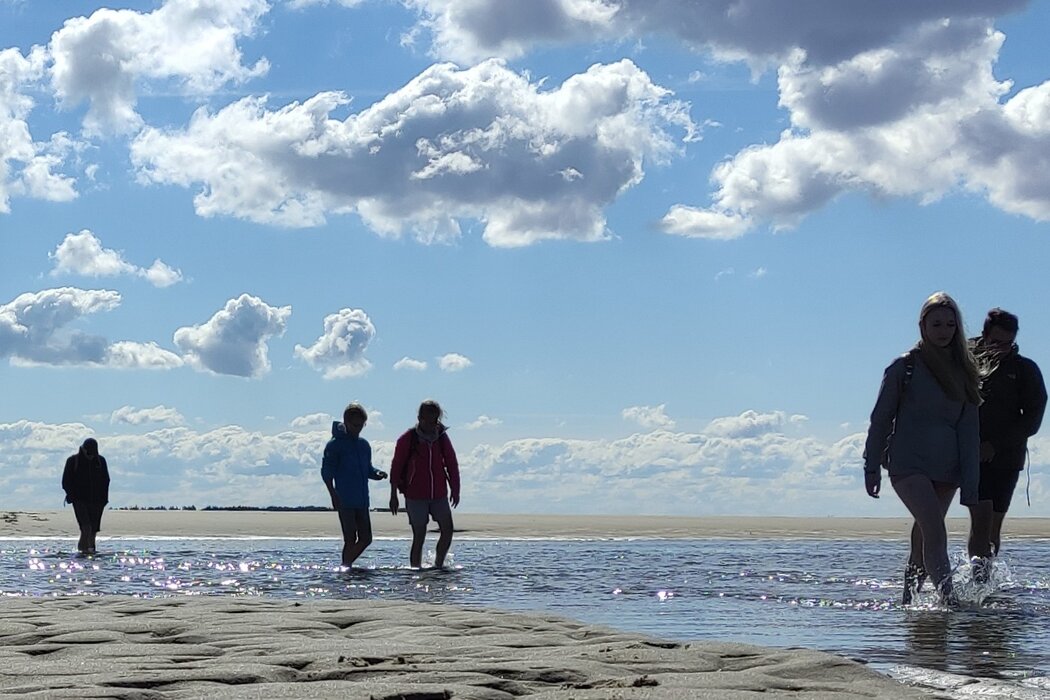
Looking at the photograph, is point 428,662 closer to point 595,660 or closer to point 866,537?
point 595,660

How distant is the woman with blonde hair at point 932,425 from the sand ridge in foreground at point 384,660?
9.51ft

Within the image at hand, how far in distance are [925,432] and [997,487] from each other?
83.9 inches

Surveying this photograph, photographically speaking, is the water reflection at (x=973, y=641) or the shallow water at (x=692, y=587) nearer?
the water reflection at (x=973, y=641)

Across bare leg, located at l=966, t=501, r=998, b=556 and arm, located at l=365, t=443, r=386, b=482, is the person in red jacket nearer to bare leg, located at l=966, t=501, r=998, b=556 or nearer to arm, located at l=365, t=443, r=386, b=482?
arm, located at l=365, t=443, r=386, b=482

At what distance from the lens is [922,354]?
30.7 ft

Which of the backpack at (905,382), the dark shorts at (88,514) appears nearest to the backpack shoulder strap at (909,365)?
the backpack at (905,382)

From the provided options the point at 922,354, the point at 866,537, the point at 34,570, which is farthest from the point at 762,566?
the point at 866,537

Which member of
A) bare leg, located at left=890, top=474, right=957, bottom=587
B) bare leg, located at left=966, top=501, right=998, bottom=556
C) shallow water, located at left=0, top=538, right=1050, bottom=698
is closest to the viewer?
shallow water, located at left=0, top=538, right=1050, bottom=698

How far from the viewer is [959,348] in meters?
9.25

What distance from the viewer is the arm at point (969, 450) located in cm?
931

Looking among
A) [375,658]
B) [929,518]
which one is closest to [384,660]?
[375,658]

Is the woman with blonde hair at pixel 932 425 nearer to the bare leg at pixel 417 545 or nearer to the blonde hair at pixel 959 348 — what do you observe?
the blonde hair at pixel 959 348

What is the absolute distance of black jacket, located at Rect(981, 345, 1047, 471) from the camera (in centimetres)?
1105

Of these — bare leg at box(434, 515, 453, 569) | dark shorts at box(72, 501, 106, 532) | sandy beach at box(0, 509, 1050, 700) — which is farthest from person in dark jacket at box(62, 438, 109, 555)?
sandy beach at box(0, 509, 1050, 700)
